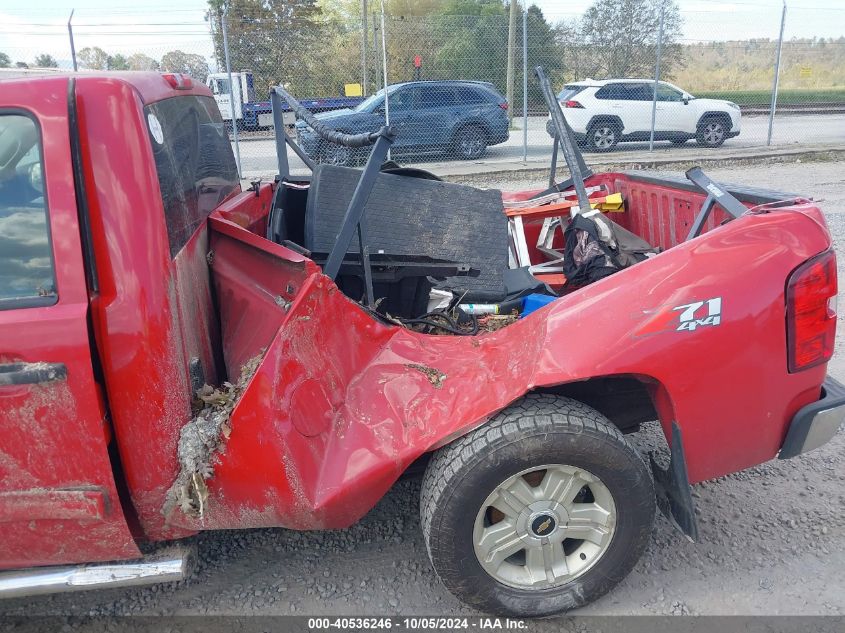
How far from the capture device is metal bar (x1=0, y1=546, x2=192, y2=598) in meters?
2.07

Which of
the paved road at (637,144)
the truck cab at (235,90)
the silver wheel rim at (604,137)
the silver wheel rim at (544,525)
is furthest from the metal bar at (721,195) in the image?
the silver wheel rim at (604,137)

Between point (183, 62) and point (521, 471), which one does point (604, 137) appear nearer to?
point (183, 62)

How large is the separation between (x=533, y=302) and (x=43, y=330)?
2011 millimetres

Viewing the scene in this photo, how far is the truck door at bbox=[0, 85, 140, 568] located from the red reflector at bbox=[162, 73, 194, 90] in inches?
24.9

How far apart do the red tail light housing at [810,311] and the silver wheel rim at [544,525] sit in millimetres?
854

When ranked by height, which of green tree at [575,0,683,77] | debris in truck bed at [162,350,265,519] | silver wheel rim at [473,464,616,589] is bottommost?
silver wheel rim at [473,464,616,589]

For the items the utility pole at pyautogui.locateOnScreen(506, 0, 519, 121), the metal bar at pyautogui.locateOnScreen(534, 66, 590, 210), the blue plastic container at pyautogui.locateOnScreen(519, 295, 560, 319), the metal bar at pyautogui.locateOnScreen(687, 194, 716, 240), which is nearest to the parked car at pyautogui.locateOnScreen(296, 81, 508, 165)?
the utility pole at pyautogui.locateOnScreen(506, 0, 519, 121)

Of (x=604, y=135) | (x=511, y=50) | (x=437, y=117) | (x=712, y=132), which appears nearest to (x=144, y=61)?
(x=437, y=117)

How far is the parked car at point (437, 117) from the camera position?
14.2 metres

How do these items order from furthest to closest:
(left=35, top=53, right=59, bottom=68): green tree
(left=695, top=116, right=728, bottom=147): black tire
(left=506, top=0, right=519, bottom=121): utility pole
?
(left=695, top=116, right=728, bottom=147): black tire < (left=506, top=0, right=519, bottom=121): utility pole < (left=35, top=53, right=59, bottom=68): green tree

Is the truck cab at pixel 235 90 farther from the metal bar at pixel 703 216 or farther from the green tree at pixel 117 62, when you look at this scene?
the metal bar at pixel 703 216

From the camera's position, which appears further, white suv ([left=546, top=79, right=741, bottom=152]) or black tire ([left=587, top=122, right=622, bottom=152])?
black tire ([left=587, top=122, right=622, bottom=152])

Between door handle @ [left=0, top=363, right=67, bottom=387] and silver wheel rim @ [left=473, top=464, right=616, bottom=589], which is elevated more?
door handle @ [left=0, top=363, right=67, bottom=387]

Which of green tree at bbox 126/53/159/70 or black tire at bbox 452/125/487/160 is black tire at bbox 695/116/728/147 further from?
green tree at bbox 126/53/159/70
